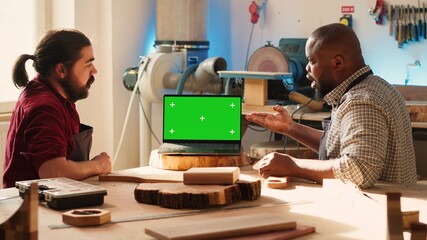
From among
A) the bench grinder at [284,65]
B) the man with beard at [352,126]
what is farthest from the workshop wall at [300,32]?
the man with beard at [352,126]

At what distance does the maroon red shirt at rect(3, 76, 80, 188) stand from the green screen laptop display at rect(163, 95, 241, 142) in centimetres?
42

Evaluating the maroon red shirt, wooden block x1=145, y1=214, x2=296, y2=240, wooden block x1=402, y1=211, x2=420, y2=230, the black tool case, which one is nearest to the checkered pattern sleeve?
wooden block x1=402, y1=211, x2=420, y2=230

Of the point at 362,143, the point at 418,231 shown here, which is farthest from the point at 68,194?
the point at 418,231

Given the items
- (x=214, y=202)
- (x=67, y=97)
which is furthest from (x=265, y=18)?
(x=214, y=202)

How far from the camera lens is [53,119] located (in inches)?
121

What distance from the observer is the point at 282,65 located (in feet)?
16.1

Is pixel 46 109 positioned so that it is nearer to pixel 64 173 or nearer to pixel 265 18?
pixel 64 173

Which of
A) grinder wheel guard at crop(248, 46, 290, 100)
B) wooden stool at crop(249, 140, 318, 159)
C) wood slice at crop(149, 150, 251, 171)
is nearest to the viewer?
wood slice at crop(149, 150, 251, 171)

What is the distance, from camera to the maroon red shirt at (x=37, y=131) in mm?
2992

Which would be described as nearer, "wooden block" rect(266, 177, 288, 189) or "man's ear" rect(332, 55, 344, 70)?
"wooden block" rect(266, 177, 288, 189)

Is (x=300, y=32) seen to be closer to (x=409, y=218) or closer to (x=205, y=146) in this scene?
(x=205, y=146)

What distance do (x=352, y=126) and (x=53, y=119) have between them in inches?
46.6

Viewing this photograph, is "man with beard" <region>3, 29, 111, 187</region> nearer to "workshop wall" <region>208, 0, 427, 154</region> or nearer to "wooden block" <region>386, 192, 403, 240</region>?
"wooden block" <region>386, 192, 403, 240</region>

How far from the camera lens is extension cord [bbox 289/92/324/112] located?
4715mm
